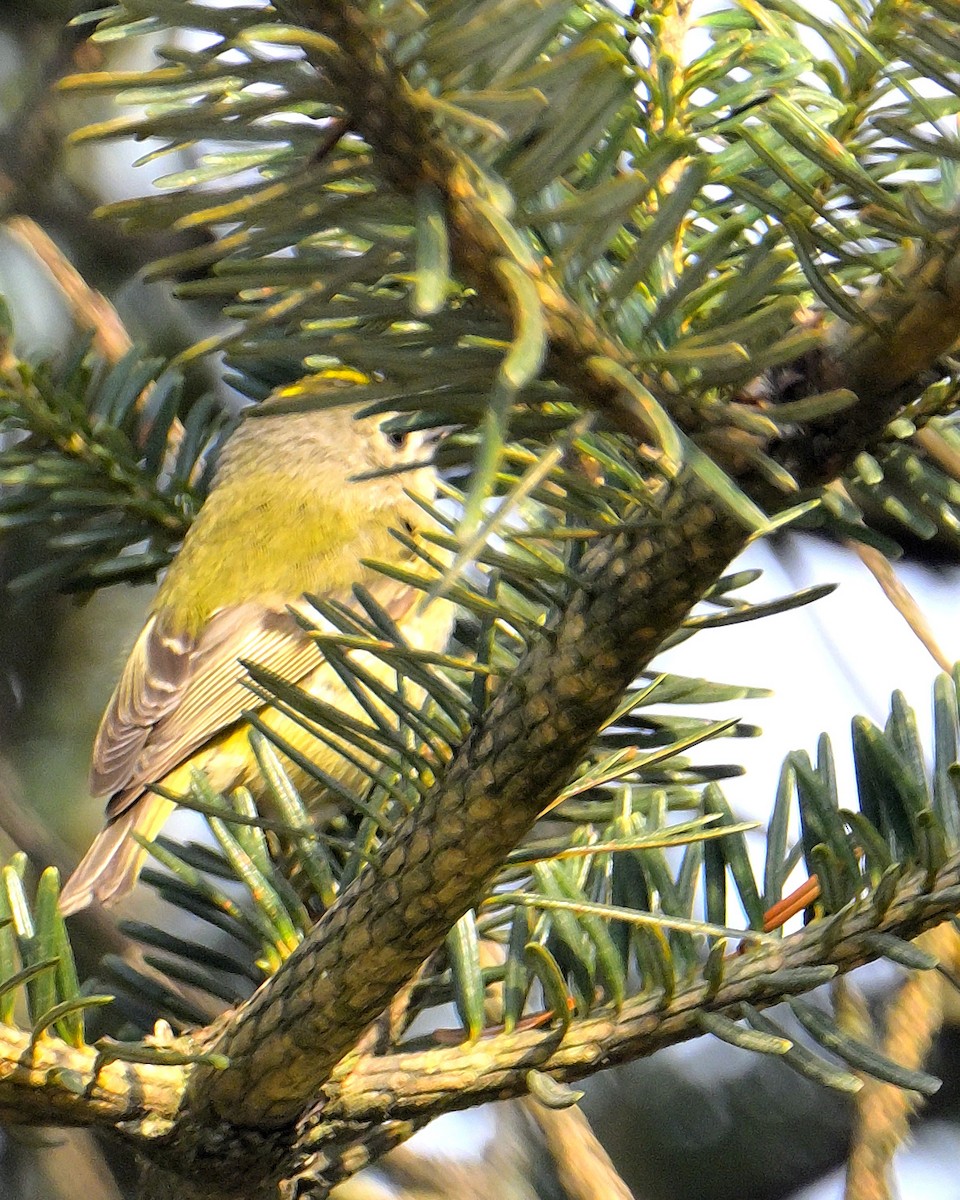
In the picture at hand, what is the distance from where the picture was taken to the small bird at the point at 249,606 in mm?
1491

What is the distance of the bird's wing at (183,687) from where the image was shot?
4.68 ft

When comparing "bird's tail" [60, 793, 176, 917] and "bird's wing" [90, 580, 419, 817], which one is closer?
"bird's tail" [60, 793, 176, 917]

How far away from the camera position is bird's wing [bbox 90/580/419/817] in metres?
1.43

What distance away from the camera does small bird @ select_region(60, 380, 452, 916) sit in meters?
1.49

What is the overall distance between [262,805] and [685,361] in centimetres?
131

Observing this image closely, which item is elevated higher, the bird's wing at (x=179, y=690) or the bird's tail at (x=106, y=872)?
the bird's tail at (x=106, y=872)

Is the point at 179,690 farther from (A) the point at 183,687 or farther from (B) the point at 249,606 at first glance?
(B) the point at 249,606

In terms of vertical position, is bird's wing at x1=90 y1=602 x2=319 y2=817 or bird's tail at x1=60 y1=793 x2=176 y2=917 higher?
bird's tail at x1=60 y1=793 x2=176 y2=917

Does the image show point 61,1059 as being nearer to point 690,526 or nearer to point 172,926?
point 690,526

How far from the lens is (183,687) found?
164 cm

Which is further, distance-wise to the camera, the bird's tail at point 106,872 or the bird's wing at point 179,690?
the bird's wing at point 179,690

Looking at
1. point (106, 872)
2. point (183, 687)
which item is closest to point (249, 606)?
point (183, 687)

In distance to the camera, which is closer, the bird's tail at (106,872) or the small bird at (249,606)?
the bird's tail at (106,872)

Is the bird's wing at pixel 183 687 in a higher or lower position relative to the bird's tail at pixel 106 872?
lower
